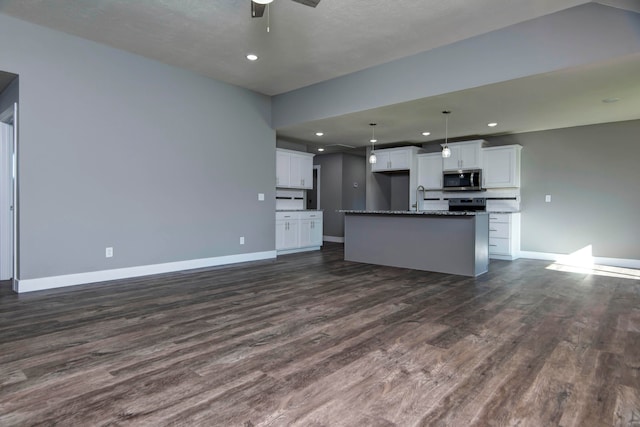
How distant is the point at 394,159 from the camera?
8.12 meters

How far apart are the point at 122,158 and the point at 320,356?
3.80 meters

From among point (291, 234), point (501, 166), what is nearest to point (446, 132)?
point (501, 166)

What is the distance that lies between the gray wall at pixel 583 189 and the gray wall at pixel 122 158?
5.14 metres

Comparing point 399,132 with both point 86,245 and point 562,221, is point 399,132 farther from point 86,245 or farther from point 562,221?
point 86,245

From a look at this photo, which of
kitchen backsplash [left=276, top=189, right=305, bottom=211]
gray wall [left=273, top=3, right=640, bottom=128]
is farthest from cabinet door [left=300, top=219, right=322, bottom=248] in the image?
gray wall [left=273, top=3, right=640, bottom=128]

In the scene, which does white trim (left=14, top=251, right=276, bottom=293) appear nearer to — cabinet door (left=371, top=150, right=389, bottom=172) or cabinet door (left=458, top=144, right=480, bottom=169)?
cabinet door (left=371, top=150, right=389, bottom=172)

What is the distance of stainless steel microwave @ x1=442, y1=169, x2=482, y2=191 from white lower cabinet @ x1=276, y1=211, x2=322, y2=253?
274 cm

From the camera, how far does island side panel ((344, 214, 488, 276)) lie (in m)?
4.99

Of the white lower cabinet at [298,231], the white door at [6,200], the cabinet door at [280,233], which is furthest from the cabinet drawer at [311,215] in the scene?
the white door at [6,200]

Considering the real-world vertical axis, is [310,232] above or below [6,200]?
below

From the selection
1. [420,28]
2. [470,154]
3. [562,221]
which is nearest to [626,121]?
[562,221]

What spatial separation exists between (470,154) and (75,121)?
21.4ft

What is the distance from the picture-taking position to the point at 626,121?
231 inches

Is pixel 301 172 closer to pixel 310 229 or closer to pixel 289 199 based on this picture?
pixel 289 199
